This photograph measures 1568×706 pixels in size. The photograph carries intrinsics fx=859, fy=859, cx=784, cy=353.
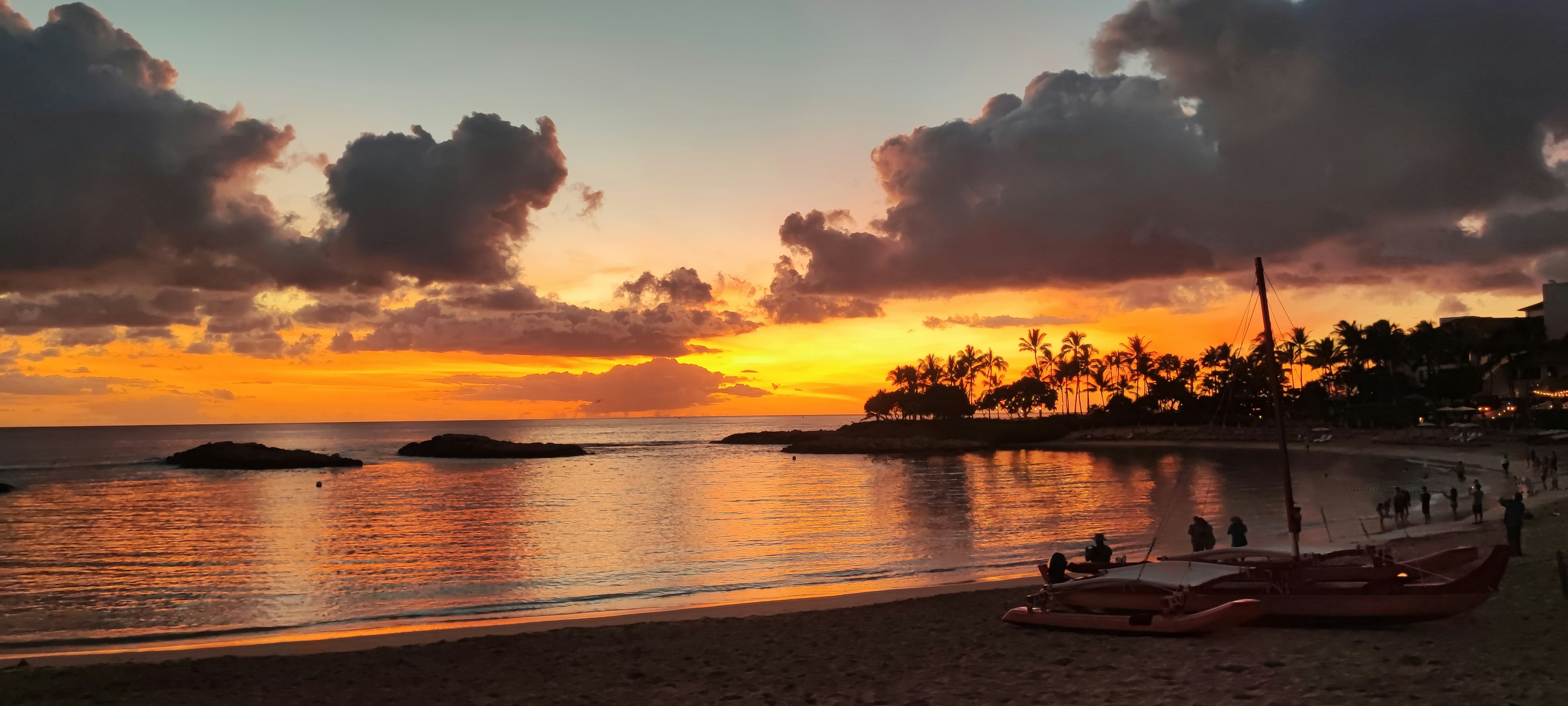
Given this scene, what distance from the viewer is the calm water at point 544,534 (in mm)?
23234

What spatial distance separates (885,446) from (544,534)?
316ft

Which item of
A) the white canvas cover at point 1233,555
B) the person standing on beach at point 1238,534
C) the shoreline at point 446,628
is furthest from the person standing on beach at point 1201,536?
the white canvas cover at point 1233,555

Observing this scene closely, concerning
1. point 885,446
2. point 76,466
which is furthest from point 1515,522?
point 76,466

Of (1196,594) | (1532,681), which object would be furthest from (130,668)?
Answer: (1532,681)

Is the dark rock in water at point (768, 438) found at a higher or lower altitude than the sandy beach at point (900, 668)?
higher

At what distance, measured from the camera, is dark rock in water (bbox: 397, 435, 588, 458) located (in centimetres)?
12400

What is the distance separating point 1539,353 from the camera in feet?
303

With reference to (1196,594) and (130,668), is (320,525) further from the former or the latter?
(1196,594)

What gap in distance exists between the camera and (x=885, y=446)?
5157 inches

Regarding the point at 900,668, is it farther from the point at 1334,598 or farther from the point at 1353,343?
the point at 1353,343

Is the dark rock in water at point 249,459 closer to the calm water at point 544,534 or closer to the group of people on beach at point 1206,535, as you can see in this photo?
the calm water at point 544,534

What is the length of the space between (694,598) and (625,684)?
1047cm

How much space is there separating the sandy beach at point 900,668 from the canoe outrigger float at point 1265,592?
0.33m

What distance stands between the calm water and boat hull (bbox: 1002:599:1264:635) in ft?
32.7
